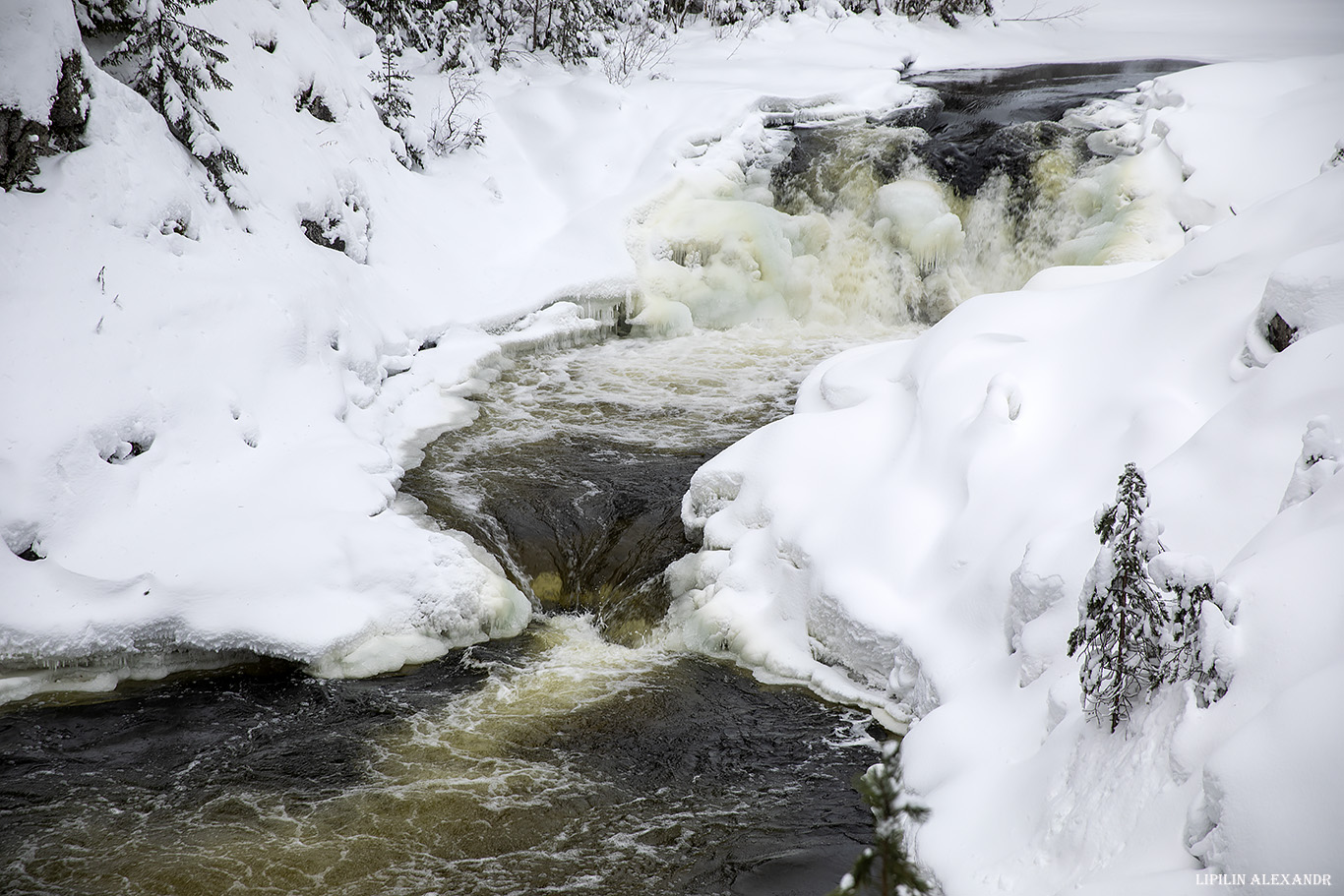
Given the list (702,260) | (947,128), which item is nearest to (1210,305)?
(702,260)

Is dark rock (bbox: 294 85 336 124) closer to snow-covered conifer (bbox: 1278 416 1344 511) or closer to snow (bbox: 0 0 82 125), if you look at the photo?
snow (bbox: 0 0 82 125)

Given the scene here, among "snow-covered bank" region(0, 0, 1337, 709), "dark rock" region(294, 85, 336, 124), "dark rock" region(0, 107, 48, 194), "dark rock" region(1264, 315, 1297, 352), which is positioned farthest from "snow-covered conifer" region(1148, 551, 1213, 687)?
"dark rock" region(294, 85, 336, 124)

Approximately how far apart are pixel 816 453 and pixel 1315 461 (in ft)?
9.79

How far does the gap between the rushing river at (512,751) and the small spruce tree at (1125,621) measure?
1.21 m

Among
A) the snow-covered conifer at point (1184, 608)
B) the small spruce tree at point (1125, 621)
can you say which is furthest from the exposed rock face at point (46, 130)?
the snow-covered conifer at point (1184, 608)

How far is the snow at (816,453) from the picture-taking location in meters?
2.56

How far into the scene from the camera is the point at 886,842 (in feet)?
11.3

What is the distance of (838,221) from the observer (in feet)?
34.6

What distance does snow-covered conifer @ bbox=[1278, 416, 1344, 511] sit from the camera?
8.45 ft

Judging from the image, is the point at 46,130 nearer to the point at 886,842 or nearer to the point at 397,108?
the point at 397,108

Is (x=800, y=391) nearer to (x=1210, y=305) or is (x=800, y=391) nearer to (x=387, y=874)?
(x=1210, y=305)

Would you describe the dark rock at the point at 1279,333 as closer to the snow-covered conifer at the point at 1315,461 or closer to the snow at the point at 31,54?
the snow-covered conifer at the point at 1315,461

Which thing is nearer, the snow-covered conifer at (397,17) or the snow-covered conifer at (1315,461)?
the snow-covered conifer at (1315,461)

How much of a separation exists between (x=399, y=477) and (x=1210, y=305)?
189 inches
